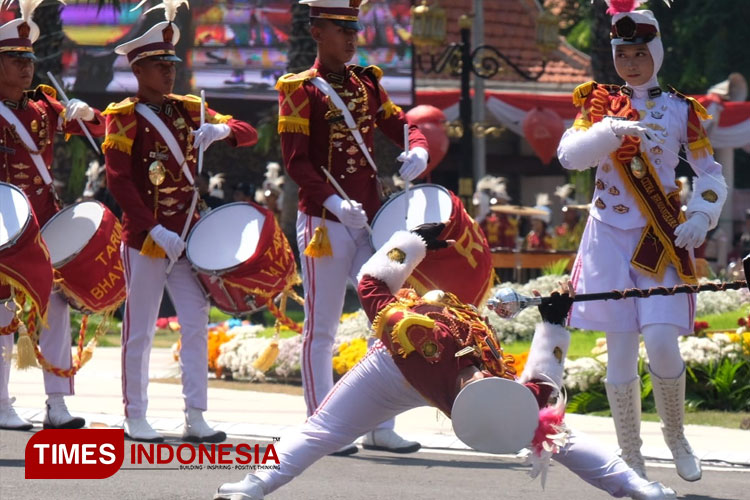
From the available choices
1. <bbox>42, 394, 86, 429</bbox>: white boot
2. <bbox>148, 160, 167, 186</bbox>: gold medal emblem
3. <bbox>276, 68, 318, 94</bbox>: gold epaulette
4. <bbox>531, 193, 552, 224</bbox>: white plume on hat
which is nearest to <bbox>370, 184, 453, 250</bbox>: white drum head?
<bbox>276, 68, 318, 94</bbox>: gold epaulette

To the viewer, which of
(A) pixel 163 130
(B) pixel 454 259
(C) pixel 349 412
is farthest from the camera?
(A) pixel 163 130

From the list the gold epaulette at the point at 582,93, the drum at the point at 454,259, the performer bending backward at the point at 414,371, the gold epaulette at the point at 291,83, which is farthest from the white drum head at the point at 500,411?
the gold epaulette at the point at 291,83

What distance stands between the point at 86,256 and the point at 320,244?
1.48 m

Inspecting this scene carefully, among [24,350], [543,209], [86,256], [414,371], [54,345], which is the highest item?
[414,371]

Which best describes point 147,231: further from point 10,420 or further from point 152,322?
point 10,420

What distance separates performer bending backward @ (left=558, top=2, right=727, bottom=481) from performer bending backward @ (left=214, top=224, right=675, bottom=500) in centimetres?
146

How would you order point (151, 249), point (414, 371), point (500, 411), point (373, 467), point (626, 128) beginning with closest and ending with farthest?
point (500, 411) → point (414, 371) → point (626, 128) → point (373, 467) → point (151, 249)

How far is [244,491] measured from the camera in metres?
6.26

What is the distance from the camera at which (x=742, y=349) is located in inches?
437

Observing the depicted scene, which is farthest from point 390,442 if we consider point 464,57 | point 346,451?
point 464,57

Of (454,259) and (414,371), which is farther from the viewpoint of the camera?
(454,259)

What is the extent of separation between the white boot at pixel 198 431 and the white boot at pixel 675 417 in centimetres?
253

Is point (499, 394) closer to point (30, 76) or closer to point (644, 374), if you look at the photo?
point (30, 76)

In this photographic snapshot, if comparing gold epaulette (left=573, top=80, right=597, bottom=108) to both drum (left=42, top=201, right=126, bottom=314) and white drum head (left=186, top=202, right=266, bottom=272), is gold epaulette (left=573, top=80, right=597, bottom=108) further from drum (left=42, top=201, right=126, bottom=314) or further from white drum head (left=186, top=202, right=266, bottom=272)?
drum (left=42, top=201, right=126, bottom=314)
